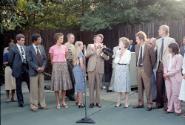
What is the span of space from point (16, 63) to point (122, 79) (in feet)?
9.88

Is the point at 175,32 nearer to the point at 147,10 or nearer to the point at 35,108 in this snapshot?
the point at 147,10

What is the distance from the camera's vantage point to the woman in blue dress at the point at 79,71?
12641 mm

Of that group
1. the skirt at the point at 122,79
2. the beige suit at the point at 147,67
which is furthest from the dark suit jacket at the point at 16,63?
the beige suit at the point at 147,67

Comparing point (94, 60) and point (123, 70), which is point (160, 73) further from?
point (94, 60)

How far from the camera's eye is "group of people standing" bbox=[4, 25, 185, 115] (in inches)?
472

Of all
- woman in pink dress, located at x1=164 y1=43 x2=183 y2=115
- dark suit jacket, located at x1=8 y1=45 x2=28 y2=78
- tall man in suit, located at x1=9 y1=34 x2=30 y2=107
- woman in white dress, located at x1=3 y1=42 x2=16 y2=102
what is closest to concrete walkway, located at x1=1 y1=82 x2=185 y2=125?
woman in pink dress, located at x1=164 y1=43 x2=183 y2=115

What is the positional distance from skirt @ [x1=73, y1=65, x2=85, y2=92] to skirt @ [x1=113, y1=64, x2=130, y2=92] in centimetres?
94

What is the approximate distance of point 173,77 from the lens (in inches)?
445

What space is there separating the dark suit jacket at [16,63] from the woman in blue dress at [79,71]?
4.80 ft

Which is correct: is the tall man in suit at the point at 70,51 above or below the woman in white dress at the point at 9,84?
above

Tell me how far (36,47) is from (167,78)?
11.9 feet

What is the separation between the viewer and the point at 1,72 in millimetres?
21203

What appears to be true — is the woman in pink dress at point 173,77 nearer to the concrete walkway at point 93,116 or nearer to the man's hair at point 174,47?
the man's hair at point 174,47

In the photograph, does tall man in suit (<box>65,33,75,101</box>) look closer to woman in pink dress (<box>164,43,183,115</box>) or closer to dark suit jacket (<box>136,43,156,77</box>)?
dark suit jacket (<box>136,43,156,77</box>)
